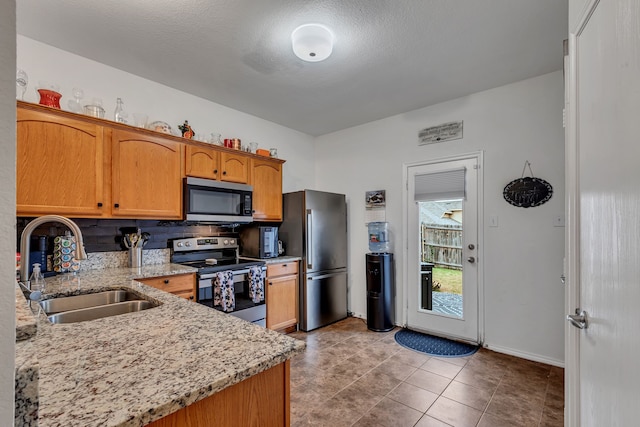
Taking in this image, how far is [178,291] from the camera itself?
2.56 m

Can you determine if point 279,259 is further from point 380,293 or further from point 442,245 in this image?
point 442,245

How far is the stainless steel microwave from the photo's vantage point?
2.85m

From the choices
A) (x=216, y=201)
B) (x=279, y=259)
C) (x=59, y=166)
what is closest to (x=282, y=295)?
(x=279, y=259)

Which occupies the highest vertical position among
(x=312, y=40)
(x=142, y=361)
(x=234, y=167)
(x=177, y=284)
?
(x=312, y=40)

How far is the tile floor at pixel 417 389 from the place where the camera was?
1.96m

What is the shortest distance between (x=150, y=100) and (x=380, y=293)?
3219 mm

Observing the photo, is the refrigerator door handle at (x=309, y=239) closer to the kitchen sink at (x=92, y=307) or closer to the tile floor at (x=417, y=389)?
the tile floor at (x=417, y=389)

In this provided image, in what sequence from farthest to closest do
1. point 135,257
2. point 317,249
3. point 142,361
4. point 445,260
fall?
point 317,249 < point 445,260 < point 135,257 < point 142,361

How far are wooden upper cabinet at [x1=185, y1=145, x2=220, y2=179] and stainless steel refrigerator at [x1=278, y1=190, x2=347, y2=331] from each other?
101cm

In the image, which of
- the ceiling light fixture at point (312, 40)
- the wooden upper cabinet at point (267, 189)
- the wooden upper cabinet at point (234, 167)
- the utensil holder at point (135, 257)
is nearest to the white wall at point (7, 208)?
the ceiling light fixture at point (312, 40)

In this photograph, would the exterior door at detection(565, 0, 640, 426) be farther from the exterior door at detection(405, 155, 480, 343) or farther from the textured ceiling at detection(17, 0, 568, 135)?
the exterior door at detection(405, 155, 480, 343)

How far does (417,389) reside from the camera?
2289mm

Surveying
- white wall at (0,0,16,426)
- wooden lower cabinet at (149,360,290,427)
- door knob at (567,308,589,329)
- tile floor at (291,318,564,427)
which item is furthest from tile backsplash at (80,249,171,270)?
door knob at (567,308,589,329)

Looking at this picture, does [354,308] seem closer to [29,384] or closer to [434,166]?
[434,166]
